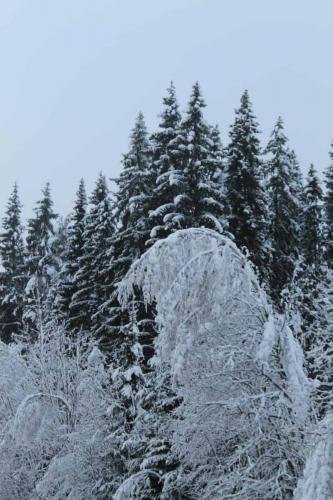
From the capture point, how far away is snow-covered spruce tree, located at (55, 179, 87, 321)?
35.1m

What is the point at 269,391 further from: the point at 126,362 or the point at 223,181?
the point at 223,181

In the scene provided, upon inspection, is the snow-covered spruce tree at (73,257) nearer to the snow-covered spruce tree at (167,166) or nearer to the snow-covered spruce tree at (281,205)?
the snow-covered spruce tree at (167,166)

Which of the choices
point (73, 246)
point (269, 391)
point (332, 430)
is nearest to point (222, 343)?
point (269, 391)

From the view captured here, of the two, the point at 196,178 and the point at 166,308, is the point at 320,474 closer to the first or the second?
the point at 166,308

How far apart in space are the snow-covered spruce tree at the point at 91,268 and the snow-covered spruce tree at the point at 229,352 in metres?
21.9

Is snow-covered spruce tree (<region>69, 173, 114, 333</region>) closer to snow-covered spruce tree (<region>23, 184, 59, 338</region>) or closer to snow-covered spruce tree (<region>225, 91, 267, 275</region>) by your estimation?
snow-covered spruce tree (<region>23, 184, 59, 338</region>)

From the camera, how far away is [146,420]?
49.9 ft

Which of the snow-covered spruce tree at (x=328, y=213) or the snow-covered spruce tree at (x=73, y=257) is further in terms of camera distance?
the snow-covered spruce tree at (x=73, y=257)

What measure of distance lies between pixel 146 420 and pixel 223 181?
1530 centimetres

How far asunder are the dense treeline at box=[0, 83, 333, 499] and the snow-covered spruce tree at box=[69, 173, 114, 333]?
0.11 m

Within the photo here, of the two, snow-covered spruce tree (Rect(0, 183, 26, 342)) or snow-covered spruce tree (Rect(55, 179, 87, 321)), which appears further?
snow-covered spruce tree (Rect(0, 183, 26, 342))

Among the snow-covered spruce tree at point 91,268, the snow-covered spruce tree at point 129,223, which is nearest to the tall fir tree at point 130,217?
the snow-covered spruce tree at point 129,223

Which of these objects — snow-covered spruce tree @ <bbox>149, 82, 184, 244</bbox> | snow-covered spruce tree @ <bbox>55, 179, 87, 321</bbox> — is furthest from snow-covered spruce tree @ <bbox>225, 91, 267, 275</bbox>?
snow-covered spruce tree @ <bbox>55, 179, 87, 321</bbox>

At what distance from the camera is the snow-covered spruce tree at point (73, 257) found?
3506 cm
